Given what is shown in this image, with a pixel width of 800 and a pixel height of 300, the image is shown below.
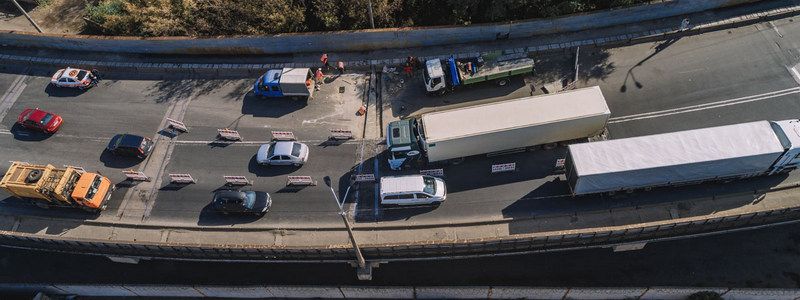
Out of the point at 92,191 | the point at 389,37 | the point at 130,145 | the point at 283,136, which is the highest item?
the point at 389,37

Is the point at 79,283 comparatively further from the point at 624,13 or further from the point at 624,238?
the point at 624,13

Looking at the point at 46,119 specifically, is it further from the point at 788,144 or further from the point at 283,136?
the point at 788,144

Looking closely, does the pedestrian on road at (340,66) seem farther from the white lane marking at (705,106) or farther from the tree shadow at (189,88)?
the white lane marking at (705,106)

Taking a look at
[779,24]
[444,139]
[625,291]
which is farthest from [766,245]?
[444,139]

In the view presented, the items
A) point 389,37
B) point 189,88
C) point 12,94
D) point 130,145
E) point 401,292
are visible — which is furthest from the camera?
point 12,94

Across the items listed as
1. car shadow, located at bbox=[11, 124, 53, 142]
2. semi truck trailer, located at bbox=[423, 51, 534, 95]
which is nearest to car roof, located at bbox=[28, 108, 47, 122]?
car shadow, located at bbox=[11, 124, 53, 142]

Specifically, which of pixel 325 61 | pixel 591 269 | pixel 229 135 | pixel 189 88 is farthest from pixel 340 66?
pixel 591 269

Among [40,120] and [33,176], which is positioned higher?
[40,120]
